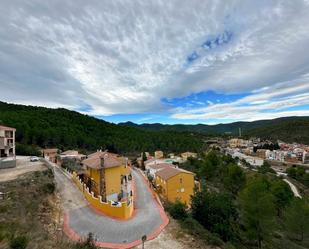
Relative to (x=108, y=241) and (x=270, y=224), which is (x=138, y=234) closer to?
(x=108, y=241)

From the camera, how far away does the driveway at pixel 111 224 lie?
43.2 feet

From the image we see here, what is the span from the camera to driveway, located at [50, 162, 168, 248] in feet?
43.2

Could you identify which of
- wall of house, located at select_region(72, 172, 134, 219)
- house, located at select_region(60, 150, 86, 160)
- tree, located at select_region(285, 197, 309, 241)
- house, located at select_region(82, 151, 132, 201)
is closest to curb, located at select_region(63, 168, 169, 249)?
wall of house, located at select_region(72, 172, 134, 219)

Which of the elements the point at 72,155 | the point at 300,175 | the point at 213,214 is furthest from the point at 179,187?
the point at 300,175

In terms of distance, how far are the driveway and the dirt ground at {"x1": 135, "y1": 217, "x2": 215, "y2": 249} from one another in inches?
20.0

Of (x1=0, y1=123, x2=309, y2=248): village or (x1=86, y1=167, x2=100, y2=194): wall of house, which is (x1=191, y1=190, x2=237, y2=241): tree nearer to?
(x1=0, y1=123, x2=309, y2=248): village

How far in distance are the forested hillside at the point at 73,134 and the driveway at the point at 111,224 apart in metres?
42.5

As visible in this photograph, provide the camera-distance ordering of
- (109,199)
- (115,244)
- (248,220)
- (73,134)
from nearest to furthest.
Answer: (115,244) < (248,220) < (109,199) < (73,134)

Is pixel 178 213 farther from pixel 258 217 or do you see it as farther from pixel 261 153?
pixel 261 153

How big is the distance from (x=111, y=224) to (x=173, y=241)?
4.81 meters

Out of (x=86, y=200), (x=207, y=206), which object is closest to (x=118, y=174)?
(x=86, y=200)

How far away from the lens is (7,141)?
3462cm

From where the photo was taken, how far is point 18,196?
49.5ft

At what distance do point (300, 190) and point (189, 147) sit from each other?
1725 inches
